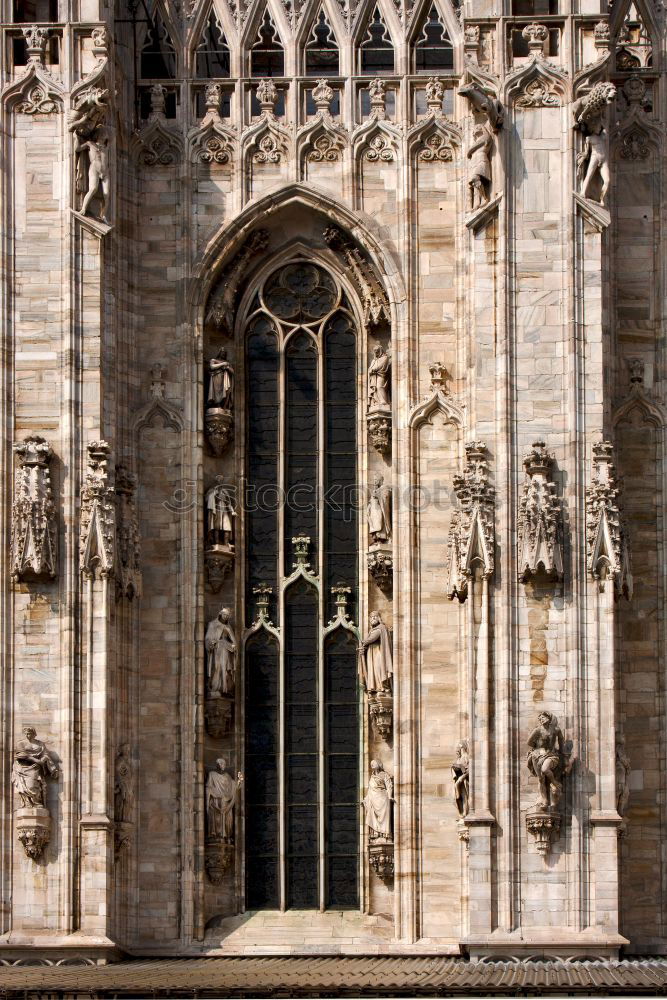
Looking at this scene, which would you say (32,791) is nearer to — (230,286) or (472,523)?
(472,523)

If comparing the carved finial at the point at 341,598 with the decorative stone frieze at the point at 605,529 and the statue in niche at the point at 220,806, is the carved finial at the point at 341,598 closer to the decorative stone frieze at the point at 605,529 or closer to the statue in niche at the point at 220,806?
the statue in niche at the point at 220,806

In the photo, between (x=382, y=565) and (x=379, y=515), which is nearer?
(x=382, y=565)

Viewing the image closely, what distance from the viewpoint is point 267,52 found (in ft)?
140

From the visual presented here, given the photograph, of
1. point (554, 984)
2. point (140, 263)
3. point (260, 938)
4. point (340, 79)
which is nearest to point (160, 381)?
point (140, 263)

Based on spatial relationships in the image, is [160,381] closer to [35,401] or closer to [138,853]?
[35,401]

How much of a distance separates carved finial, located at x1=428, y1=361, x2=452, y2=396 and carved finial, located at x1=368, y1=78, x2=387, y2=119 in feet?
11.8

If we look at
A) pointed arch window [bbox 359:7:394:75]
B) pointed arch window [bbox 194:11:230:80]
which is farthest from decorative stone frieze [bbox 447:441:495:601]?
pointed arch window [bbox 194:11:230:80]

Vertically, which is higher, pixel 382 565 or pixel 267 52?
pixel 267 52

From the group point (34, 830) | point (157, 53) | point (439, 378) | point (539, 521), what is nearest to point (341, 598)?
point (439, 378)

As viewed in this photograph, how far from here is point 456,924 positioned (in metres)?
39.6

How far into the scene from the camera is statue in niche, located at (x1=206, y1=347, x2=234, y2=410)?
136ft

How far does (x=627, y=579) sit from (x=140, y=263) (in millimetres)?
7957

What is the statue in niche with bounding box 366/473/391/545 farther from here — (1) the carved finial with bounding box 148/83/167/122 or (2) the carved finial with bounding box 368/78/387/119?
(1) the carved finial with bounding box 148/83/167/122

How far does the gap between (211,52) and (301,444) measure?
222 inches
